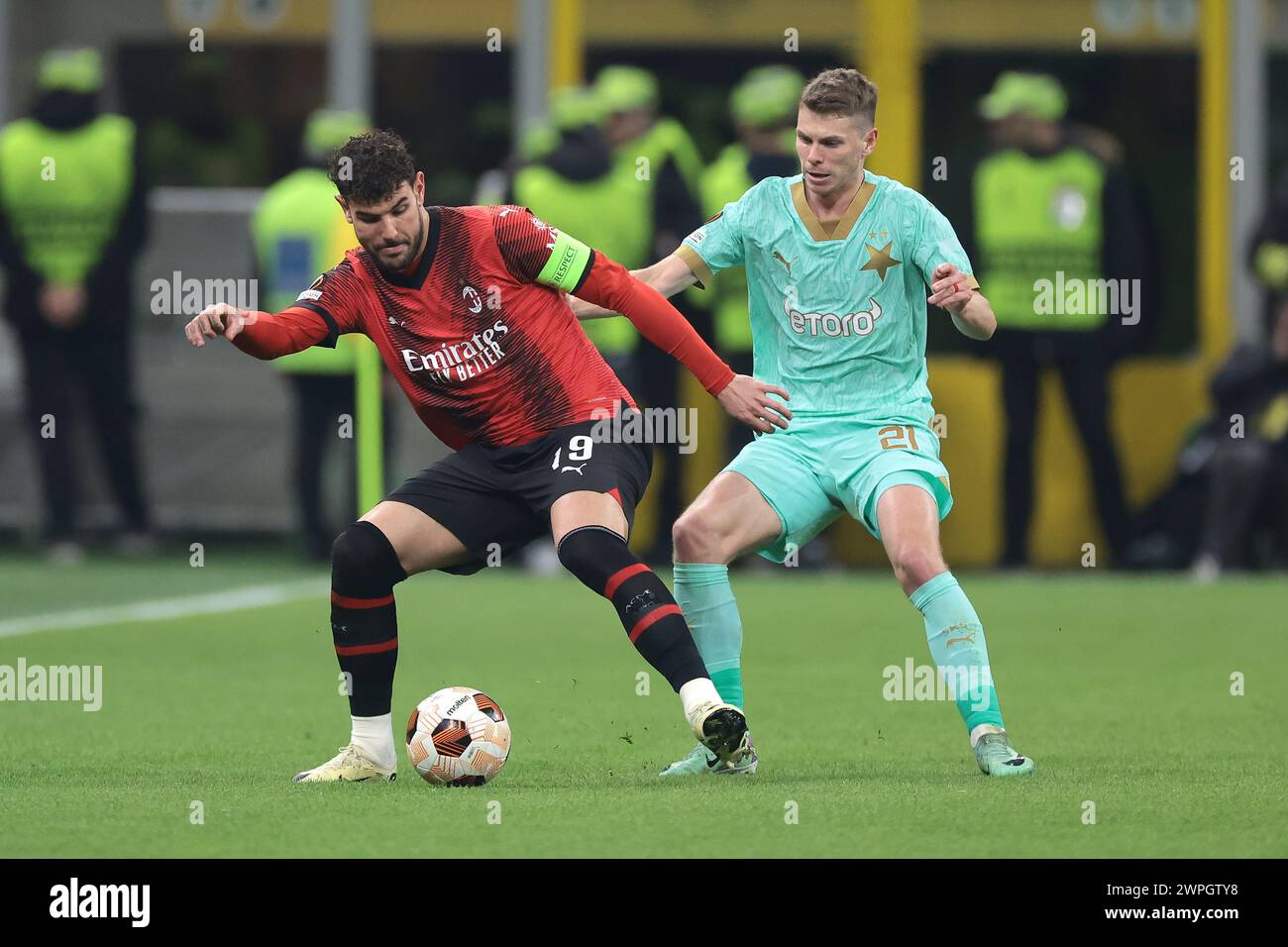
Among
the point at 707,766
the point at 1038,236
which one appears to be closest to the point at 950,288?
the point at 707,766

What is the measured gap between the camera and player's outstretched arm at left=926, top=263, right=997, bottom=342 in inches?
259

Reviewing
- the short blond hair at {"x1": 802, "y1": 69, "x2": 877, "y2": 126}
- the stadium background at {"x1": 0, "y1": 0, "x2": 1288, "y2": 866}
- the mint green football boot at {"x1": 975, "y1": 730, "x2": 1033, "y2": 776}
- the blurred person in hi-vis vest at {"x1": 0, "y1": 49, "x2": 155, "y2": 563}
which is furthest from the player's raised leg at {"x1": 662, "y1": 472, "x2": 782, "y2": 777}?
the blurred person in hi-vis vest at {"x1": 0, "y1": 49, "x2": 155, "y2": 563}

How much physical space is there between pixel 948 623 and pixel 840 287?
3.29 feet

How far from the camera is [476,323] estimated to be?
22.3 feet

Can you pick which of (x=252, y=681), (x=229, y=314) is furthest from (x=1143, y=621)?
(x=229, y=314)

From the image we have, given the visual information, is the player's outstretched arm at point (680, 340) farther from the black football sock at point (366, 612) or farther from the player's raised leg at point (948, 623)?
the black football sock at point (366, 612)

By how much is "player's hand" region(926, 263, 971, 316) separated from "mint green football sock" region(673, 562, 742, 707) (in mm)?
966

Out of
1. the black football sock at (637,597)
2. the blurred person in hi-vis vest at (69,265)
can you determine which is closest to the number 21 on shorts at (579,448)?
the black football sock at (637,597)

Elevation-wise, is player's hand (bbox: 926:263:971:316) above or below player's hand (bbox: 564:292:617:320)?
above

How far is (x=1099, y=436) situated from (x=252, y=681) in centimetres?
612

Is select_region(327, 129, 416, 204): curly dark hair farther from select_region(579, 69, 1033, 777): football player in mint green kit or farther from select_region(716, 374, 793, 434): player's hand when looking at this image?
select_region(716, 374, 793, 434): player's hand

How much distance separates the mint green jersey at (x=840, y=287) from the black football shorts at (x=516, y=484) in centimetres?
62
